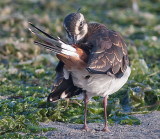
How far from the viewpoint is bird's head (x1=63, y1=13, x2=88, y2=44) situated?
5355 mm

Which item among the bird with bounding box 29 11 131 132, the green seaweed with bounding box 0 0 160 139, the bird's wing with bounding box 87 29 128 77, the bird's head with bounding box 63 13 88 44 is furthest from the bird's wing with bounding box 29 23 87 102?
the green seaweed with bounding box 0 0 160 139

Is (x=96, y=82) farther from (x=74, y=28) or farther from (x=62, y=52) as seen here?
(x=74, y=28)

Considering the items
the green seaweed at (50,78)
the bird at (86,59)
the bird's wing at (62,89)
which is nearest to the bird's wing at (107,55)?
the bird at (86,59)

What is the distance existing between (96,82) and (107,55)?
39 centimetres

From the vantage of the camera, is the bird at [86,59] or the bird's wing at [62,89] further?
the bird's wing at [62,89]

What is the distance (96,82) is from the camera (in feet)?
16.3

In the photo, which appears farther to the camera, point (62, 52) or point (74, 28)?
point (74, 28)

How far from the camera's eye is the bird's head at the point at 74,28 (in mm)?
5355

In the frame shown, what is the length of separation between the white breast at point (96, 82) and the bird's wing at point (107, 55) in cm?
13

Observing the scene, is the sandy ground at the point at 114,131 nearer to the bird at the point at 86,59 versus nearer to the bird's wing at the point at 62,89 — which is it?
the bird at the point at 86,59

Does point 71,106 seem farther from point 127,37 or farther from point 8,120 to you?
point 127,37

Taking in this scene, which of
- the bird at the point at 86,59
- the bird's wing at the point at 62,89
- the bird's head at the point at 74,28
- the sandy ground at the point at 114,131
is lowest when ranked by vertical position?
the sandy ground at the point at 114,131

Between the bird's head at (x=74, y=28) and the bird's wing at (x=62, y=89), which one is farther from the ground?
the bird's head at (x=74, y=28)

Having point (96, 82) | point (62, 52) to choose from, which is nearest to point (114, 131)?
point (96, 82)
